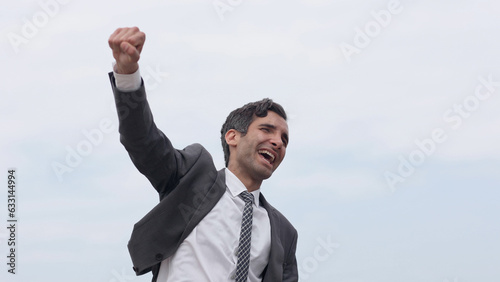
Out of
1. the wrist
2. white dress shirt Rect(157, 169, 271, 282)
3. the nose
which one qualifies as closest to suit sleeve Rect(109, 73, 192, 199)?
the wrist

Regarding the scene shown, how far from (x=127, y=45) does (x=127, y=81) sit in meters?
0.27

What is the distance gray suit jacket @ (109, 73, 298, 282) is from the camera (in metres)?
3.68

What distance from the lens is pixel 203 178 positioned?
13.7 ft

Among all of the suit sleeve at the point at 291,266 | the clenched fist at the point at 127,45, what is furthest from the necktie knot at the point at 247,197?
the clenched fist at the point at 127,45

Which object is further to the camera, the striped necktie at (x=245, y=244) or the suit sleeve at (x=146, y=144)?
the striped necktie at (x=245, y=244)

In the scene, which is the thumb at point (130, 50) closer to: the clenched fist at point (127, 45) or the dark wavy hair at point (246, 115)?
the clenched fist at point (127, 45)

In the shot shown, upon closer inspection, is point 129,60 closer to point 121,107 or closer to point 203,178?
point 121,107

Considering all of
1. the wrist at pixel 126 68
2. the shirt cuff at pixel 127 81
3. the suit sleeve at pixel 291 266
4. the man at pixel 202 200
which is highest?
the wrist at pixel 126 68

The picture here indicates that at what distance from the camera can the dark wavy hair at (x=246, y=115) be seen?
4.52 m

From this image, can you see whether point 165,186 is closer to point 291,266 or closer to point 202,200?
point 202,200

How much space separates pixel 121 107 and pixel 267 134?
1172mm

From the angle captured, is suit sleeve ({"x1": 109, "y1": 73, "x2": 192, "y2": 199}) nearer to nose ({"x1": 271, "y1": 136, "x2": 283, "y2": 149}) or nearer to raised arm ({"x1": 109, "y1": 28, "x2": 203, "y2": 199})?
raised arm ({"x1": 109, "y1": 28, "x2": 203, "y2": 199})

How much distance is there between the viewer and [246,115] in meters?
4.55

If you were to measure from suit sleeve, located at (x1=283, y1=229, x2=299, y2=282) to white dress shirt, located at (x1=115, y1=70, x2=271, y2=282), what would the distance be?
15.2 inches
